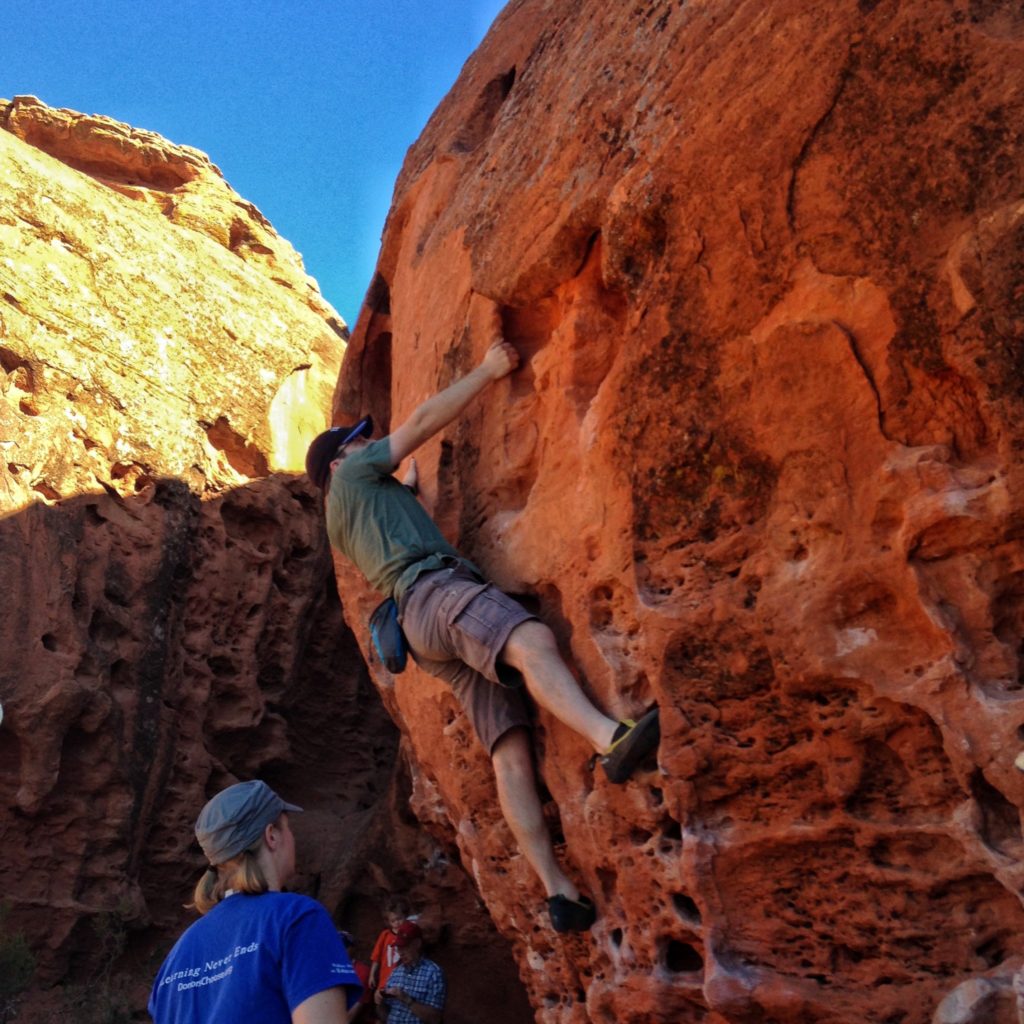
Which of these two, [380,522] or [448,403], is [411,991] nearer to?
[380,522]

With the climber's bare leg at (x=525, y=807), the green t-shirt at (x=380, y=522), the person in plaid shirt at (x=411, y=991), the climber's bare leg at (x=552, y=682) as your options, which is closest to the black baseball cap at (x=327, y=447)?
the green t-shirt at (x=380, y=522)

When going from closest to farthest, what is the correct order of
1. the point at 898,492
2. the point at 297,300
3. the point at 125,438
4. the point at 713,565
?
the point at 898,492, the point at 713,565, the point at 125,438, the point at 297,300

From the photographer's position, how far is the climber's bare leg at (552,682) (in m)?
3.31

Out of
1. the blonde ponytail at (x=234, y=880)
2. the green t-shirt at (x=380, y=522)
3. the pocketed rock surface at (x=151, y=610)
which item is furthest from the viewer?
the pocketed rock surface at (x=151, y=610)

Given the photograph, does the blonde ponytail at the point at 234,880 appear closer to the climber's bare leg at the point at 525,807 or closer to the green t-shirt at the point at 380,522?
the climber's bare leg at the point at 525,807

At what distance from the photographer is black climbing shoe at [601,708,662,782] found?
127 inches

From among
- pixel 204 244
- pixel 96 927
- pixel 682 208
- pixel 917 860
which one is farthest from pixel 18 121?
pixel 917 860

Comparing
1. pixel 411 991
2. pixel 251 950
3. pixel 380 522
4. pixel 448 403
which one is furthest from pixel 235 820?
pixel 411 991

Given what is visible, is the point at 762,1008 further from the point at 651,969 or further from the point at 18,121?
the point at 18,121

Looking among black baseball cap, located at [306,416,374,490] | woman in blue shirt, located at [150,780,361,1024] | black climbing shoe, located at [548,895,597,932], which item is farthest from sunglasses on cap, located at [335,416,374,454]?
woman in blue shirt, located at [150,780,361,1024]

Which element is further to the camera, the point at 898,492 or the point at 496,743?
the point at 496,743

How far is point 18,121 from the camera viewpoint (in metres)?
9.89

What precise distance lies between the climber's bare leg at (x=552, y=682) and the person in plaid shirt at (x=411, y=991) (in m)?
2.23

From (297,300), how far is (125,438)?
2997mm
